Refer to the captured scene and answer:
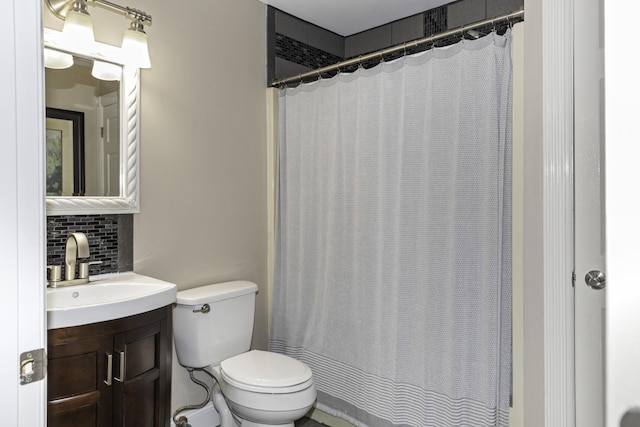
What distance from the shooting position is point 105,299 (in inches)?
69.9

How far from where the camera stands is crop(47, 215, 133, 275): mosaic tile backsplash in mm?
1790

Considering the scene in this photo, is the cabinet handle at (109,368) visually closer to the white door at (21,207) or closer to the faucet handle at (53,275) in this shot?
the faucet handle at (53,275)

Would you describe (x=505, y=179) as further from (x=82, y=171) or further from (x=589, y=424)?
Result: (x=82, y=171)

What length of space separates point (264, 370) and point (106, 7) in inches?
69.0

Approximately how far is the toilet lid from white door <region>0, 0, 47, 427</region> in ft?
3.79

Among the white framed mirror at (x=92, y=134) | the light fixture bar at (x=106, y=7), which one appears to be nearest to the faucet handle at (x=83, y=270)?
the white framed mirror at (x=92, y=134)

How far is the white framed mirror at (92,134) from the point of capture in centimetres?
179

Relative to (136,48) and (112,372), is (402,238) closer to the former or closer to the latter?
(112,372)

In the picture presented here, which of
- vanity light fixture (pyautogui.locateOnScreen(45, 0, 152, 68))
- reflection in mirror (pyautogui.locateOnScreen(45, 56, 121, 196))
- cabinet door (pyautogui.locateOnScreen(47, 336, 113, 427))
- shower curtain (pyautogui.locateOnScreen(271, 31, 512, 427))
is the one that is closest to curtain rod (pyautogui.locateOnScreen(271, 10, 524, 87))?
shower curtain (pyautogui.locateOnScreen(271, 31, 512, 427))

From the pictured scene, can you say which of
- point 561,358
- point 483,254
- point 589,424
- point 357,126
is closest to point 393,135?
point 357,126

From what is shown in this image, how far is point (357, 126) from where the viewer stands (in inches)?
87.7

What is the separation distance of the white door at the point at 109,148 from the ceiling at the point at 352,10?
1.21m

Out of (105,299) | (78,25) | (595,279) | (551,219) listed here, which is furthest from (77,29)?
(595,279)

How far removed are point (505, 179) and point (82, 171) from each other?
181 cm
